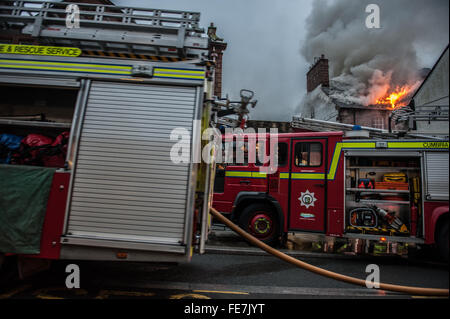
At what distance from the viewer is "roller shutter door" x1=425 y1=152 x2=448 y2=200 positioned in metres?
5.60

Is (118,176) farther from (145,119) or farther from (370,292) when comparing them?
(370,292)

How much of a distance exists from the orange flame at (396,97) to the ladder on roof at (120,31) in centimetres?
1967

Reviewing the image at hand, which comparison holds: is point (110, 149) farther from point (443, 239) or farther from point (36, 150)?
point (443, 239)

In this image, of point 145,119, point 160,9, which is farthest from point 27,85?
point 160,9

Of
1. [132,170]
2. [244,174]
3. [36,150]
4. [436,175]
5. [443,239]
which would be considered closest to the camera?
[132,170]

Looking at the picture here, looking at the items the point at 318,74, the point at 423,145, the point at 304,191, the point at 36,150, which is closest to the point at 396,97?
the point at 318,74

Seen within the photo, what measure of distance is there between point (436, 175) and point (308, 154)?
273cm

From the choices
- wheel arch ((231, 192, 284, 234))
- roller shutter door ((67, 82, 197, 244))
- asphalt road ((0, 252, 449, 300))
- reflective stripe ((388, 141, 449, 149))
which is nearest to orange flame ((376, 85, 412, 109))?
reflective stripe ((388, 141, 449, 149))

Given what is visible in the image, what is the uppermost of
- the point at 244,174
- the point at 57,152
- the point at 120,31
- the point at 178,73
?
the point at 120,31

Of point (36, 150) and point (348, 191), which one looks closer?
point (36, 150)

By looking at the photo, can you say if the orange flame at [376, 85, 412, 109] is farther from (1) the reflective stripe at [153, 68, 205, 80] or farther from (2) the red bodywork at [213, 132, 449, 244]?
→ (1) the reflective stripe at [153, 68, 205, 80]

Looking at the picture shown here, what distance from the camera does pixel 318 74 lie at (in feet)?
71.3

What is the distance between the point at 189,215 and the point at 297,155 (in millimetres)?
4122

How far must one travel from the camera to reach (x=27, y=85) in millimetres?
3684
